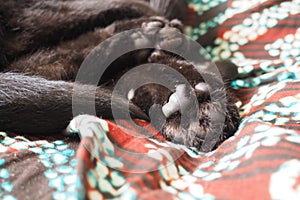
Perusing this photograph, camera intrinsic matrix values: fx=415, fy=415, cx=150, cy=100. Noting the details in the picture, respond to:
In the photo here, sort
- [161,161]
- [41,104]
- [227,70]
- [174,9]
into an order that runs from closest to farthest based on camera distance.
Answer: [161,161] → [41,104] → [227,70] → [174,9]

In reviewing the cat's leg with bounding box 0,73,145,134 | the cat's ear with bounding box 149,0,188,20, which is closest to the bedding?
the cat's leg with bounding box 0,73,145,134

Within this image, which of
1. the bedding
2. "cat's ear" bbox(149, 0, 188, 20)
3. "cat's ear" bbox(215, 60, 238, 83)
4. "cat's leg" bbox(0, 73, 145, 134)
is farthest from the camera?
"cat's ear" bbox(149, 0, 188, 20)

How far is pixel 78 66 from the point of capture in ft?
3.77

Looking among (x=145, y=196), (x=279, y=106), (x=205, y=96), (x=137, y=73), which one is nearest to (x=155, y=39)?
(x=137, y=73)

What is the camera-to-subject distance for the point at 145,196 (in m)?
0.61

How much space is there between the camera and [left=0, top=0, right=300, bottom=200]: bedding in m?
0.63

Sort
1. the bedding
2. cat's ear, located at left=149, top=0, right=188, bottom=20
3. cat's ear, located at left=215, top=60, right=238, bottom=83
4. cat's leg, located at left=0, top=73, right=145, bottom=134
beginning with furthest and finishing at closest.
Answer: cat's ear, located at left=149, top=0, right=188, bottom=20, cat's ear, located at left=215, top=60, right=238, bottom=83, cat's leg, located at left=0, top=73, right=145, bottom=134, the bedding

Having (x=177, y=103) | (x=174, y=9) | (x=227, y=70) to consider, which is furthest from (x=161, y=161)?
(x=174, y=9)

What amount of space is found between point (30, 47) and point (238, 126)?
→ 66 cm

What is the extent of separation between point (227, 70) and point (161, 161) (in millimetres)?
488

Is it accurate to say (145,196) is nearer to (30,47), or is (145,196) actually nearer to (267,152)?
(267,152)

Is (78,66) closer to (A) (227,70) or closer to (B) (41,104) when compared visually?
(B) (41,104)

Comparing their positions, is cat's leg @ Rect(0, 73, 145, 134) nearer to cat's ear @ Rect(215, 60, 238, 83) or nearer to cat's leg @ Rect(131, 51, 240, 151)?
cat's leg @ Rect(131, 51, 240, 151)

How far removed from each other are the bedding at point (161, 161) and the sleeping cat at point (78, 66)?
49 mm
